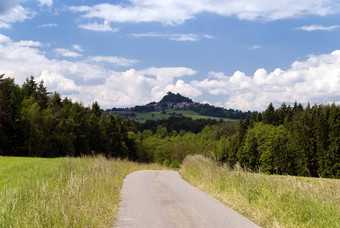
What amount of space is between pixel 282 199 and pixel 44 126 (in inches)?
2465

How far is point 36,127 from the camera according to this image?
62688 millimetres

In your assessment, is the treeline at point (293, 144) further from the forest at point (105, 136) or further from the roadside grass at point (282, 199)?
the roadside grass at point (282, 199)

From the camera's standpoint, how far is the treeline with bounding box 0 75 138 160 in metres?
60.9

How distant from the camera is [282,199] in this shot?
10.1 metres

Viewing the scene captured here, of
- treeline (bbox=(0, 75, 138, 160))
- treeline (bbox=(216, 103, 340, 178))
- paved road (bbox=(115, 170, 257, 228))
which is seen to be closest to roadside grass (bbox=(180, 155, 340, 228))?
paved road (bbox=(115, 170, 257, 228))

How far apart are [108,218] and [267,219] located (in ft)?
14.6

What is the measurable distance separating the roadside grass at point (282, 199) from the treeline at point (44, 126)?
121 ft

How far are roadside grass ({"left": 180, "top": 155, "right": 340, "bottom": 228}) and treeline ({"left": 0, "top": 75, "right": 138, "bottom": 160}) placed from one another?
3698 cm

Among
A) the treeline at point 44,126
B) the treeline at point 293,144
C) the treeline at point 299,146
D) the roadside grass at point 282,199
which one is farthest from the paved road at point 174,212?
the treeline at point 299,146

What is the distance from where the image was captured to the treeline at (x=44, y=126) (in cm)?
6094

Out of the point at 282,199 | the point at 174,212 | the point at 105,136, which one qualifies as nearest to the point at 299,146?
the point at 105,136

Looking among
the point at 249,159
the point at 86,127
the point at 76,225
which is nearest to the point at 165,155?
the point at 249,159

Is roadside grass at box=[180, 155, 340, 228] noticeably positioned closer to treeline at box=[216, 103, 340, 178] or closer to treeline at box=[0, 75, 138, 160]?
treeline at box=[0, 75, 138, 160]

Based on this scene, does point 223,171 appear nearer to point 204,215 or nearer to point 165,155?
point 204,215
